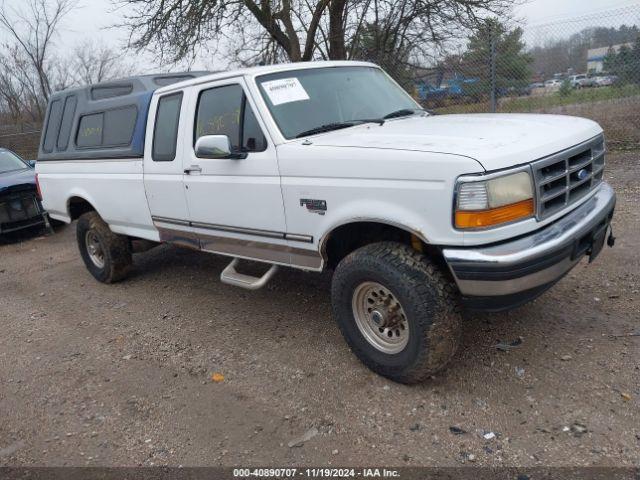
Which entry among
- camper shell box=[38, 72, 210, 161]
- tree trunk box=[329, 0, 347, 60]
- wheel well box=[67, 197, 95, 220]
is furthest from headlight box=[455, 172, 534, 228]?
tree trunk box=[329, 0, 347, 60]

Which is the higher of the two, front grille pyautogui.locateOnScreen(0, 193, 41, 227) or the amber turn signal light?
the amber turn signal light

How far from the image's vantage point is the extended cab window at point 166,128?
454cm

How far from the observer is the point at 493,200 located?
2762 millimetres

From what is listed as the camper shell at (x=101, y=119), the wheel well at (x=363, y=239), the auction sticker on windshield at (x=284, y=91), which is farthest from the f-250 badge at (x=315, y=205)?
the camper shell at (x=101, y=119)

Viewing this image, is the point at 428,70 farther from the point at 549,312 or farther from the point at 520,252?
the point at 520,252

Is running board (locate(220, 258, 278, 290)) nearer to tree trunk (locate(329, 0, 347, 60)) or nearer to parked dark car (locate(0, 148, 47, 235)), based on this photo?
parked dark car (locate(0, 148, 47, 235))

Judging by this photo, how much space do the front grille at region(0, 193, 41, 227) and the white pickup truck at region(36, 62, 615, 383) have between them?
4.58 m

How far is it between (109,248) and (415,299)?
3892mm

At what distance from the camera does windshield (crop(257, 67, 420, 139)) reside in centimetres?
381

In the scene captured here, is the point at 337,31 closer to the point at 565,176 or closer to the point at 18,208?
the point at 18,208

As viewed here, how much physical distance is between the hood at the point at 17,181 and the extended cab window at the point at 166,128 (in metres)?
5.11

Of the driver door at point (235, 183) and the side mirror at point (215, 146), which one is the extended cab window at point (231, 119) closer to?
the driver door at point (235, 183)

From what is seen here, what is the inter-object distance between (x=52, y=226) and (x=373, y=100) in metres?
7.42

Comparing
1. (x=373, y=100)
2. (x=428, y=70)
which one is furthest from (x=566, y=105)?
(x=373, y=100)
